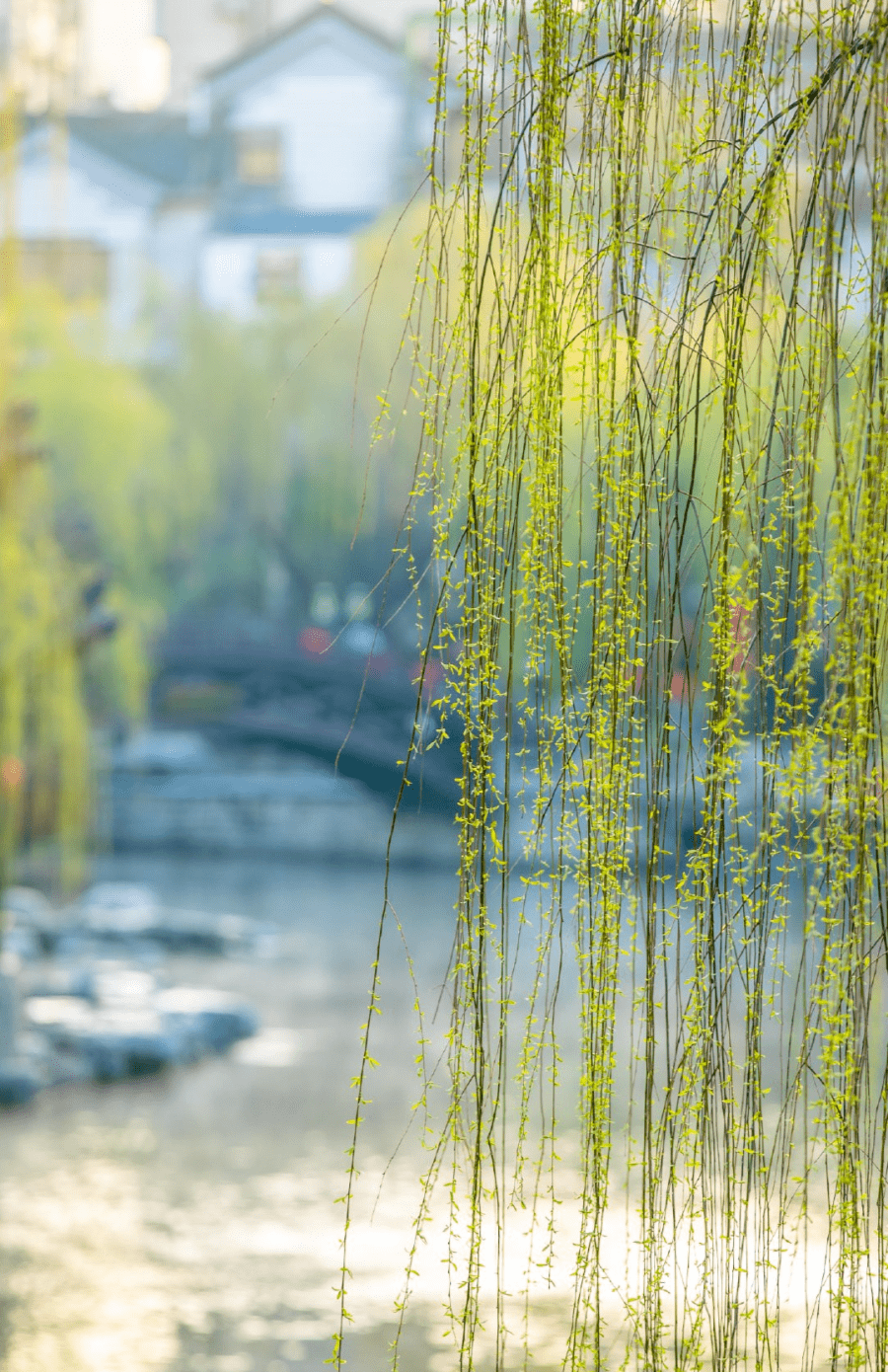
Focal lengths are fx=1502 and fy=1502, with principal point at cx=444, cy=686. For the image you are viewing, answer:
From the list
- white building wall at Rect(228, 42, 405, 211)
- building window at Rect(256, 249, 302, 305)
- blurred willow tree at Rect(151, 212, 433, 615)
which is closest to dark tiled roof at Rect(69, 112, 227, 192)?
white building wall at Rect(228, 42, 405, 211)

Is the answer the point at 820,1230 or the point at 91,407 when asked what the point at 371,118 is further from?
the point at 820,1230

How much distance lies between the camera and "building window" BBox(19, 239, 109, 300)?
329 inches

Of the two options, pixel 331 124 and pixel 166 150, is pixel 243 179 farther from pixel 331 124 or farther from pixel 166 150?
pixel 331 124

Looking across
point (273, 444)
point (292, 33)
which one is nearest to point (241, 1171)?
point (273, 444)

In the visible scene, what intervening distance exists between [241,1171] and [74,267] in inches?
195

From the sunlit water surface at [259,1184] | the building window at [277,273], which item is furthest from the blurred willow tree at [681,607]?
the building window at [277,273]

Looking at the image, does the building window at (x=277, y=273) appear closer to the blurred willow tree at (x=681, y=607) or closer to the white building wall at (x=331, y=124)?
the white building wall at (x=331, y=124)

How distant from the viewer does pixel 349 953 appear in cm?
889

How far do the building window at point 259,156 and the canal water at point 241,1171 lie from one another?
3863 mm

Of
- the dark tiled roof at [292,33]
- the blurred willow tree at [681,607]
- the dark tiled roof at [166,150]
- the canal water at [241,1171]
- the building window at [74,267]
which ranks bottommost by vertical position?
the canal water at [241,1171]

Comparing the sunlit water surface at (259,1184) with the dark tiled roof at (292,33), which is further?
the dark tiled roof at (292,33)

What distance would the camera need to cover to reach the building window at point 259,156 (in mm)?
8359

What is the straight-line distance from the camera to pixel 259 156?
330 inches

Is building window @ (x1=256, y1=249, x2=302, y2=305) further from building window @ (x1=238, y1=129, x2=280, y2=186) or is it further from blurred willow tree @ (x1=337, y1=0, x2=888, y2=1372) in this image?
blurred willow tree @ (x1=337, y1=0, x2=888, y2=1372)
